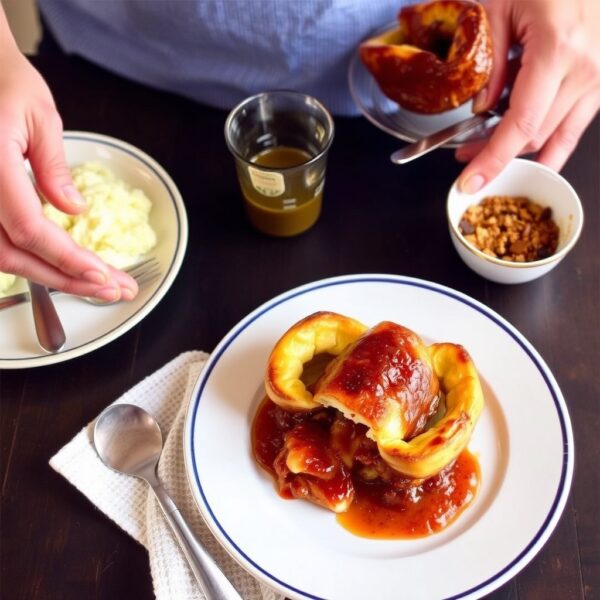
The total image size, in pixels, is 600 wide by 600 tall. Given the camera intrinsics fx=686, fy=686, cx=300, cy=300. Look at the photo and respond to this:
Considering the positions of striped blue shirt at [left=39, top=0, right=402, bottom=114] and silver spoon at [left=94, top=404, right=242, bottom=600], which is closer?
silver spoon at [left=94, top=404, right=242, bottom=600]

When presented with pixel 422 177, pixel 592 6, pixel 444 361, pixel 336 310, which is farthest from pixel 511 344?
pixel 592 6

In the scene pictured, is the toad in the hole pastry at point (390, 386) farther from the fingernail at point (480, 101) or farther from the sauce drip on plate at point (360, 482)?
the fingernail at point (480, 101)

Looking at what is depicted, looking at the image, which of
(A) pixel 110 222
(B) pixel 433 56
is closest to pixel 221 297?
(A) pixel 110 222

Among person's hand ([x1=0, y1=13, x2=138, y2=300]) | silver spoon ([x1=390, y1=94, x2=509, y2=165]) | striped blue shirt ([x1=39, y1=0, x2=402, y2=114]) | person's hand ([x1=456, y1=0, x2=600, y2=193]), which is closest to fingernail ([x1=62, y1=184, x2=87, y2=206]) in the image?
person's hand ([x1=0, y1=13, x2=138, y2=300])

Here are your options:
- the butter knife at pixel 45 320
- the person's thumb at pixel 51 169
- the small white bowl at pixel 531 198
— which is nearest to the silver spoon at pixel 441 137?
the small white bowl at pixel 531 198

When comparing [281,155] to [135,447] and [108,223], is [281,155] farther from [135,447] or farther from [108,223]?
[135,447]

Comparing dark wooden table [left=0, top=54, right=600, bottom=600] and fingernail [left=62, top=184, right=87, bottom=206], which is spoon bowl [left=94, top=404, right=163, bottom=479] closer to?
dark wooden table [left=0, top=54, right=600, bottom=600]

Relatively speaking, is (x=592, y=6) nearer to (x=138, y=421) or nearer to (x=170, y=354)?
(x=170, y=354)
